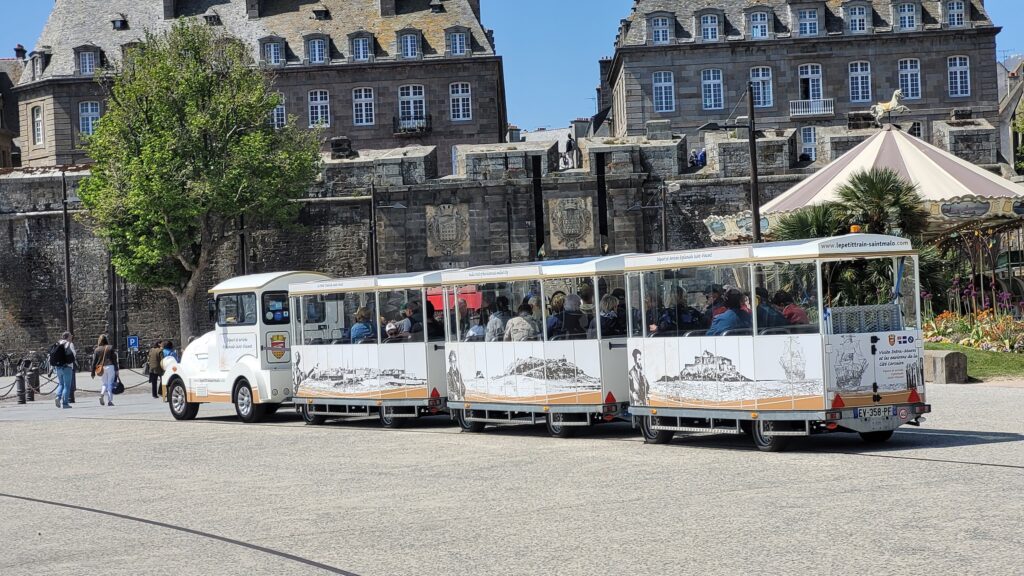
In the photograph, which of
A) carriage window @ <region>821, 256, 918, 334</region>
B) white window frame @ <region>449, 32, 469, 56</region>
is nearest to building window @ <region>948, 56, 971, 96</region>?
white window frame @ <region>449, 32, 469, 56</region>

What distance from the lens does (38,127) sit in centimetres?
6538

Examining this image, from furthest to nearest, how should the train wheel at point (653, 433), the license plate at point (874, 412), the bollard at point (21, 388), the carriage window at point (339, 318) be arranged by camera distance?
1. the bollard at point (21, 388)
2. the carriage window at point (339, 318)
3. the train wheel at point (653, 433)
4. the license plate at point (874, 412)

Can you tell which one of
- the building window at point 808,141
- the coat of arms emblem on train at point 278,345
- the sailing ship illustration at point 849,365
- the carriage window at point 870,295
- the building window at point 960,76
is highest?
the building window at point 960,76

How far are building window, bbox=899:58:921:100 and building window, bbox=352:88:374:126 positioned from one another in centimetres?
2453

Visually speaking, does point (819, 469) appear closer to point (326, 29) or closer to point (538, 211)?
point (538, 211)

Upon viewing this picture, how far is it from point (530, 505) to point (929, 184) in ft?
56.4

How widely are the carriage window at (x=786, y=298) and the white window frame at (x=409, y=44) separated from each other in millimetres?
49485

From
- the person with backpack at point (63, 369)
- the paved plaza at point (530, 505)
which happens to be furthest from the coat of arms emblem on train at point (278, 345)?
the person with backpack at point (63, 369)

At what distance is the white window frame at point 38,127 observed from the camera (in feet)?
213

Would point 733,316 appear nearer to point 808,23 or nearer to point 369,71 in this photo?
point 808,23

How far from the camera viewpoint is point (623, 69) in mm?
61125

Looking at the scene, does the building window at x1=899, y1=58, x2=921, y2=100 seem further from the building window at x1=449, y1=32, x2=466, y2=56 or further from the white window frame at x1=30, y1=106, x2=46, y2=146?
the white window frame at x1=30, y1=106, x2=46, y2=146

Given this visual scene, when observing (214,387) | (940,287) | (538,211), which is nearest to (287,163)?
(538,211)

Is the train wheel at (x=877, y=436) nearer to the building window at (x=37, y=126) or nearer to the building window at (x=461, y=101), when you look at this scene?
the building window at (x=461, y=101)
